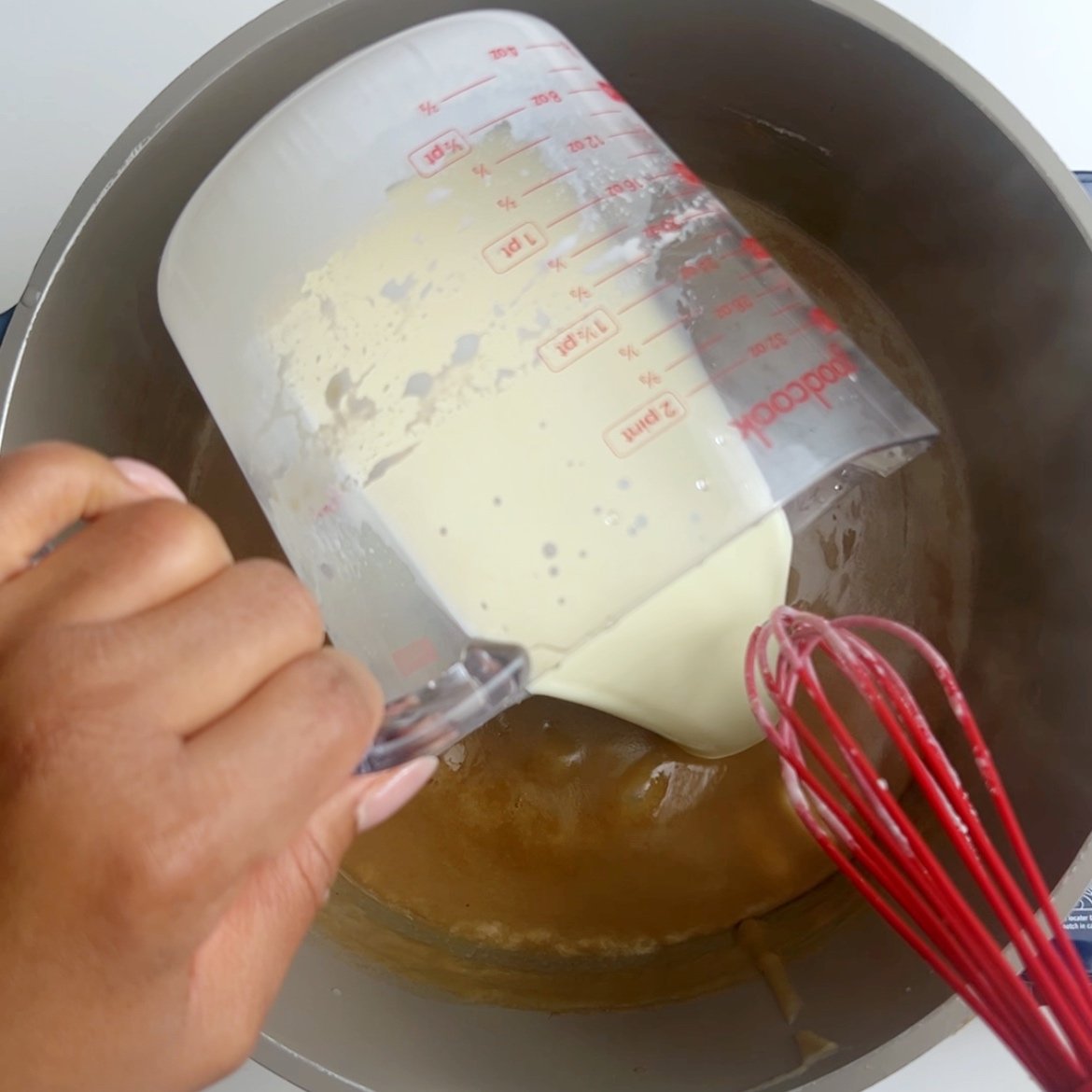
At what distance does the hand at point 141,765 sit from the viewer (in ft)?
0.94

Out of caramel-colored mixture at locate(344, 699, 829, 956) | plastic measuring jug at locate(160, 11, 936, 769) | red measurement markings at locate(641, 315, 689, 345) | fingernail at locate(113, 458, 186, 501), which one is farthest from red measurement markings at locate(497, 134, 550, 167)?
caramel-colored mixture at locate(344, 699, 829, 956)

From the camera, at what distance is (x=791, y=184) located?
723 mm

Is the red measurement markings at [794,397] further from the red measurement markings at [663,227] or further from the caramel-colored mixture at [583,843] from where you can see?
the caramel-colored mixture at [583,843]

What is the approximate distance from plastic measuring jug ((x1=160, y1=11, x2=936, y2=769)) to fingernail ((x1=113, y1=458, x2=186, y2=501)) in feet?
0.25

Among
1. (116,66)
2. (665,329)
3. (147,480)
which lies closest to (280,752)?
(147,480)

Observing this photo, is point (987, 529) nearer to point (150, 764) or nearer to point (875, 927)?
point (875, 927)

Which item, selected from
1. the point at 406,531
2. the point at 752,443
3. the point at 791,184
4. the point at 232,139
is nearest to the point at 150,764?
the point at 406,531

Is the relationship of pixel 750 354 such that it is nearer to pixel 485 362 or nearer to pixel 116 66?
pixel 485 362

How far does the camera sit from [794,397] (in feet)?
1.56

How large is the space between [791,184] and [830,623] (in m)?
0.38

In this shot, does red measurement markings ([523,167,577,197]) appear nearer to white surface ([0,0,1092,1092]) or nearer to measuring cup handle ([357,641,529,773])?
measuring cup handle ([357,641,529,773])

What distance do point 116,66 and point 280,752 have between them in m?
0.59

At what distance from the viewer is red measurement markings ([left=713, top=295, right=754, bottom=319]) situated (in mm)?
488

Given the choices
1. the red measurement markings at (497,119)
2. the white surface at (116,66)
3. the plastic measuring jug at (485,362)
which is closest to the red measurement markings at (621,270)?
the plastic measuring jug at (485,362)
